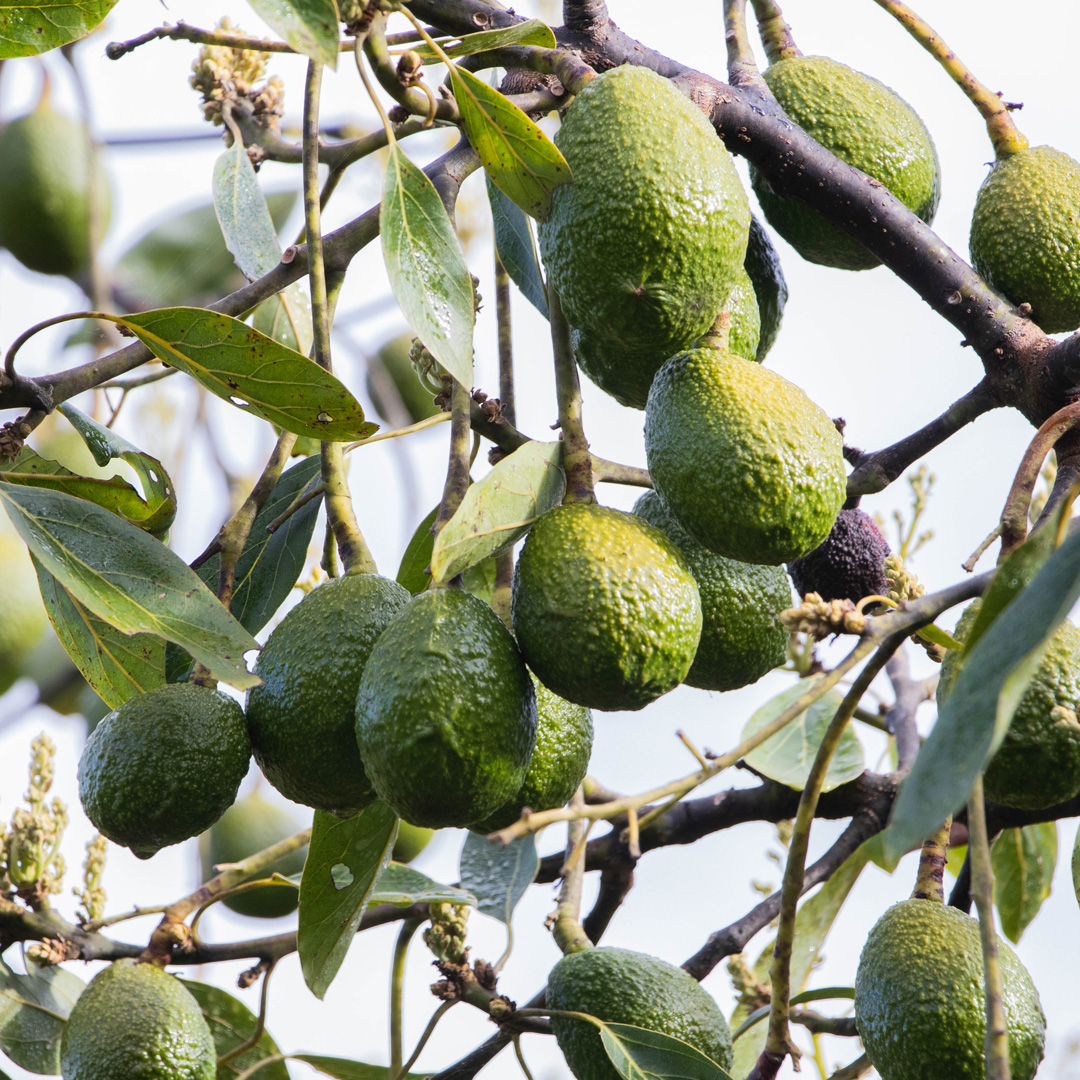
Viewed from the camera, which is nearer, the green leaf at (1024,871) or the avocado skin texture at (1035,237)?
the avocado skin texture at (1035,237)

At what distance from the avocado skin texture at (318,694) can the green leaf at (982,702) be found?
0.34 meters

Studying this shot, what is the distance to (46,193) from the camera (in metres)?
1.87

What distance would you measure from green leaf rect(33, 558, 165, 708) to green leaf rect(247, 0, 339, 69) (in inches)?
17.8

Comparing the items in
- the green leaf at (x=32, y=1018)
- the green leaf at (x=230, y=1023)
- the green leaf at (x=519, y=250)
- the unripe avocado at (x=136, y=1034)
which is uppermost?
the green leaf at (x=519, y=250)

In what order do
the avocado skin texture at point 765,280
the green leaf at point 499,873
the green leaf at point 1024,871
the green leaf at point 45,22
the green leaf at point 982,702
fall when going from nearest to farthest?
the green leaf at point 982,702
the green leaf at point 45,22
the avocado skin texture at point 765,280
the green leaf at point 499,873
the green leaf at point 1024,871

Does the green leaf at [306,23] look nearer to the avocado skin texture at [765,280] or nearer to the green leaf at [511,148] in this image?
the green leaf at [511,148]

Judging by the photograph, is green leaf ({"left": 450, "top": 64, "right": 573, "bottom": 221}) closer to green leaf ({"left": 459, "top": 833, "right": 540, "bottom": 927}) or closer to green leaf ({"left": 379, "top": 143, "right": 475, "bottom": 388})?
green leaf ({"left": 379, "top": 143, "right": 475, "bottom": 388})

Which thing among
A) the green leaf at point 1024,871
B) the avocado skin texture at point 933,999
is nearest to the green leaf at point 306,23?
the avocado skin texture at point 933,999

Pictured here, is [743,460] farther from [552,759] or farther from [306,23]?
[306,23]

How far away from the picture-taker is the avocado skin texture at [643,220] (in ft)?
2.26

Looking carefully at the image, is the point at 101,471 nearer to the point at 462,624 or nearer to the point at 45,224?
the point at 45,224

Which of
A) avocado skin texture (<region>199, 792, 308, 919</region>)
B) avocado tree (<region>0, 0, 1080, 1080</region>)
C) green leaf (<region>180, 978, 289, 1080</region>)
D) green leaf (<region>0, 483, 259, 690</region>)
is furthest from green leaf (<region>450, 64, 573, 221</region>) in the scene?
avocado skin texture (<region>199, 792, 308, 919</region>)

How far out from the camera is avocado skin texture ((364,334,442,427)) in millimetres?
1856

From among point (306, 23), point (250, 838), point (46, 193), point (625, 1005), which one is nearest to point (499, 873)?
point (625, 1005)
